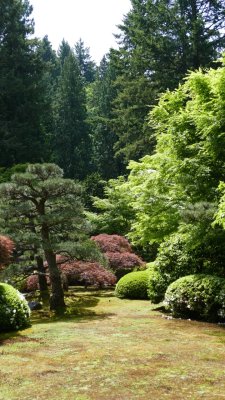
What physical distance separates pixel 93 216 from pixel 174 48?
14.0 m

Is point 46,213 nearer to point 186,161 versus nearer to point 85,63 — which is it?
point 186,161

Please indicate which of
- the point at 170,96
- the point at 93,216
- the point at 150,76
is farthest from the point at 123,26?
the point at 170,96

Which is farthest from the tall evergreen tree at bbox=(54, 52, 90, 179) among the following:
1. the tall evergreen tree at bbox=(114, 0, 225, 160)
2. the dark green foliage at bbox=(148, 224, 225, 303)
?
the dark green foliage at bbox=(148, 224, 225, 303)

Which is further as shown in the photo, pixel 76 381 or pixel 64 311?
pixel 64 311

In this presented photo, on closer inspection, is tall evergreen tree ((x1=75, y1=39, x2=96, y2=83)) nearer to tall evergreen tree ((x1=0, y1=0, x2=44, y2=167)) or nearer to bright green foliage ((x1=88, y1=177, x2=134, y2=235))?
tall evergreen tree ((x1=0, y1=0, x2=44, y2=167))

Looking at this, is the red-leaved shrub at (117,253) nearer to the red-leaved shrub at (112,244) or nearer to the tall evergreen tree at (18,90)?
the red-leaved shrub at (112,244)

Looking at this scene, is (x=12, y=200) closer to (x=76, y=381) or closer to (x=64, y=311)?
(x=64, y=311)

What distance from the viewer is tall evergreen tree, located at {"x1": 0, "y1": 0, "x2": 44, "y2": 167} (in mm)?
30484

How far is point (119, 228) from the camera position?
1998 cm

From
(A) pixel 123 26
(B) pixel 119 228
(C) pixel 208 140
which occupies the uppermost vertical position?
(A) pixel 123 26

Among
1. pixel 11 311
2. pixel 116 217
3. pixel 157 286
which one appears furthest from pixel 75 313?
pixel 116 217

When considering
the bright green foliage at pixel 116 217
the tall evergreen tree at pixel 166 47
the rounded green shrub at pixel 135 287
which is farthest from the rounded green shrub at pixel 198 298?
the tall evergreen tree at pixel 166 47

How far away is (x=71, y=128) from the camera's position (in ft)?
127

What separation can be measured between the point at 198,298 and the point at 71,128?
1228 inches
